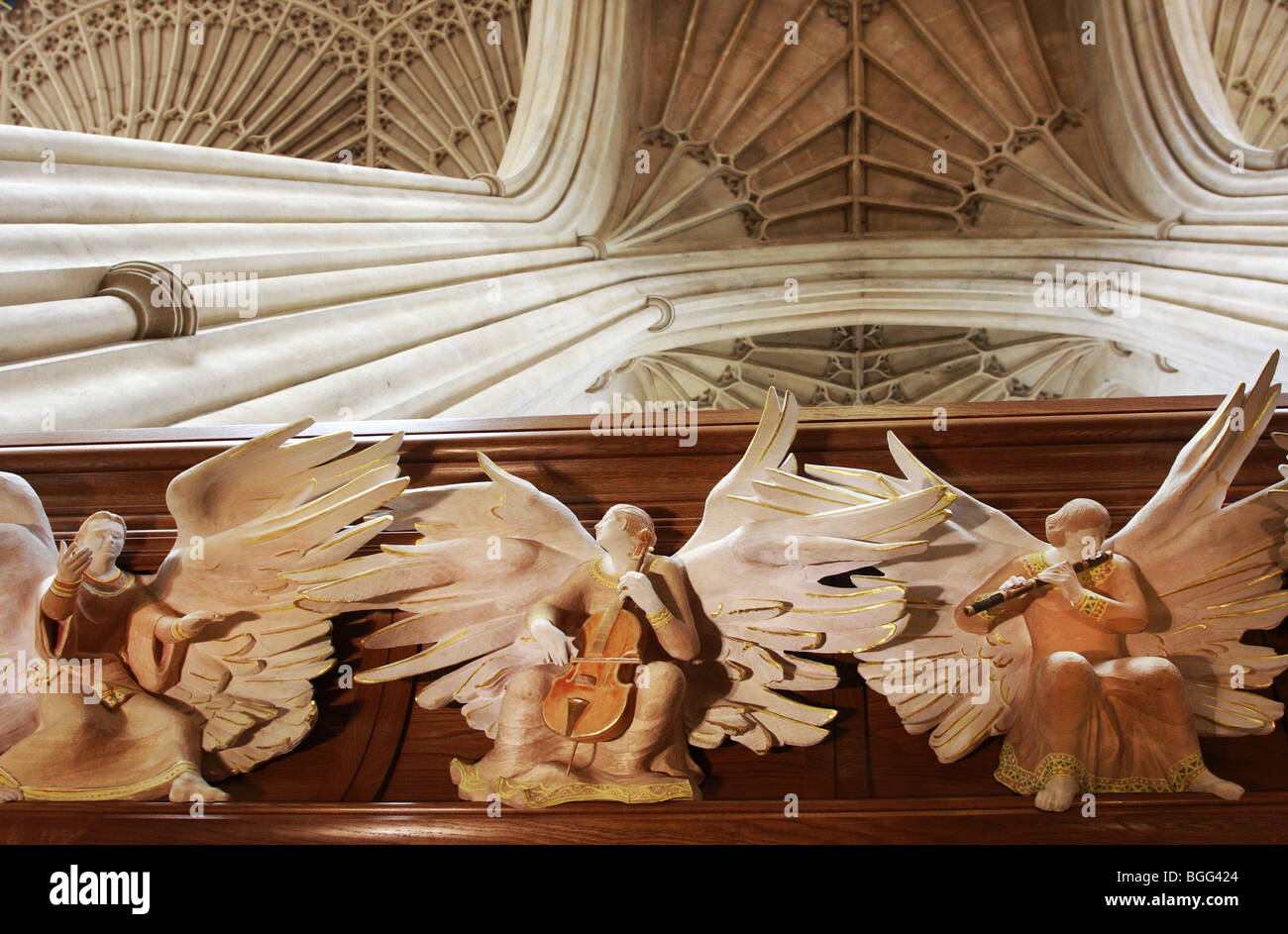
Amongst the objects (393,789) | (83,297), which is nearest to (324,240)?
(83,297)

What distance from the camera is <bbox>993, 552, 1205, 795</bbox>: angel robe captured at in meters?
2.22

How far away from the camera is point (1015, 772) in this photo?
2277 millimetres

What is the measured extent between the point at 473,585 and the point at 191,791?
72 cm

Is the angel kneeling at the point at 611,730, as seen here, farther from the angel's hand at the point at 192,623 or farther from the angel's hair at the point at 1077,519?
the angel's hair at the point at 1077,519

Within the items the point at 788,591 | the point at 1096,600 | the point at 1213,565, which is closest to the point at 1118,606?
the point at 1096,600

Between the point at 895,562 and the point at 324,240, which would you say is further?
the point at 324,240

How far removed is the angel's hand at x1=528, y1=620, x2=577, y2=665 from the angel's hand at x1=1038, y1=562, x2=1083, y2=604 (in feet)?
3.19

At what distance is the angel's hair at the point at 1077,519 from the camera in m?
2.37

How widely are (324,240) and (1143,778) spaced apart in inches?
168

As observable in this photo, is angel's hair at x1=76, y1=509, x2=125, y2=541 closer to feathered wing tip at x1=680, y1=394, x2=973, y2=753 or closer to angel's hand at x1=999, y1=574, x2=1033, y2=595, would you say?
feathered wing tip at x1=680, y1=394, x2=973, y2=753

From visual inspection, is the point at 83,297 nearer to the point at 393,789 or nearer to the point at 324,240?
the point at 324,240

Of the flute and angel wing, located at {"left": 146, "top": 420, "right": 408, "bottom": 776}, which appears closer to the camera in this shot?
the flute

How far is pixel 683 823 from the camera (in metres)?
2.25

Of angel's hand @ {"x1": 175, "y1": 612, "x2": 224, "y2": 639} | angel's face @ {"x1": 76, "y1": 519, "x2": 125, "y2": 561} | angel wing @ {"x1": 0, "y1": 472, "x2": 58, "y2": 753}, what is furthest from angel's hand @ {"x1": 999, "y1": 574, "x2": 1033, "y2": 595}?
angel wing @ {"x1": 0, "y1": 472, "x2": 58, "y2": 753}
